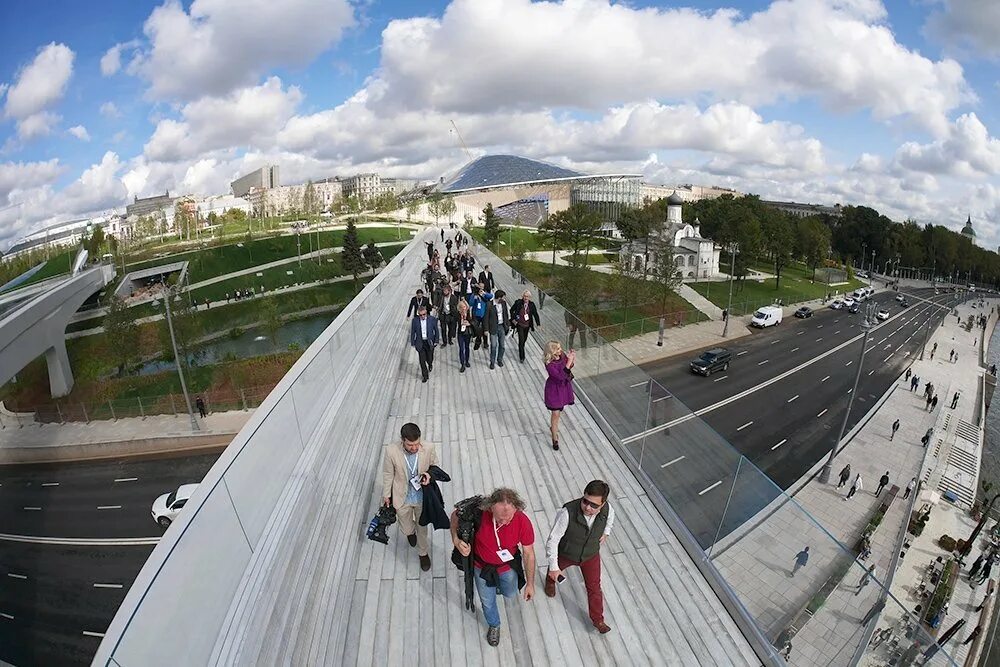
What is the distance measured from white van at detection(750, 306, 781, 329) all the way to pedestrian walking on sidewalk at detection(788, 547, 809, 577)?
43.6m

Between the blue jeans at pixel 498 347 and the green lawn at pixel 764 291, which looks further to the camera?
the green lawn at pixel 764 291

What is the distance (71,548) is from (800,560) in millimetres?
19909

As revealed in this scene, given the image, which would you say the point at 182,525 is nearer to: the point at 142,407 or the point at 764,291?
the point at 142,407

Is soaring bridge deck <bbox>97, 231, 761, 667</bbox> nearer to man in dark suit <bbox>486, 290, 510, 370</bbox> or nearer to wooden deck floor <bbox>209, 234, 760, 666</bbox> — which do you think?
wooden deck floor <bbox>209, 234, 760, 666</bbox>

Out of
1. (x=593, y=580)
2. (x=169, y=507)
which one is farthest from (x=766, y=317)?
(x=593, y=580)

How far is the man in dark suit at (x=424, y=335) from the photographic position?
820 centimetres

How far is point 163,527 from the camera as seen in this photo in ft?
49.5

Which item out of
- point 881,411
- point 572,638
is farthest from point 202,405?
point 881,411

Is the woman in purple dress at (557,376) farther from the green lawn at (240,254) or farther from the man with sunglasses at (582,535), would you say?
the green lawn at (240,254)

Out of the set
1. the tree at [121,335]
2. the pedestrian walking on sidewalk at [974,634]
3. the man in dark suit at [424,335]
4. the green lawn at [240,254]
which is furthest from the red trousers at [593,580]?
the green lawn at [240,254]

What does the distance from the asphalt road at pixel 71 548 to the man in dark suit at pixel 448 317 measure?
11.0 m

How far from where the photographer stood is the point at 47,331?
2898 centimetres

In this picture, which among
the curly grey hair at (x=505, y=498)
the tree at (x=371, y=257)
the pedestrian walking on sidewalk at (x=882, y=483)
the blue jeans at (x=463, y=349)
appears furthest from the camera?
the tree at (x=371, y=257)

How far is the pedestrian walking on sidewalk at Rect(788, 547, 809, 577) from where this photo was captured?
376 cm
